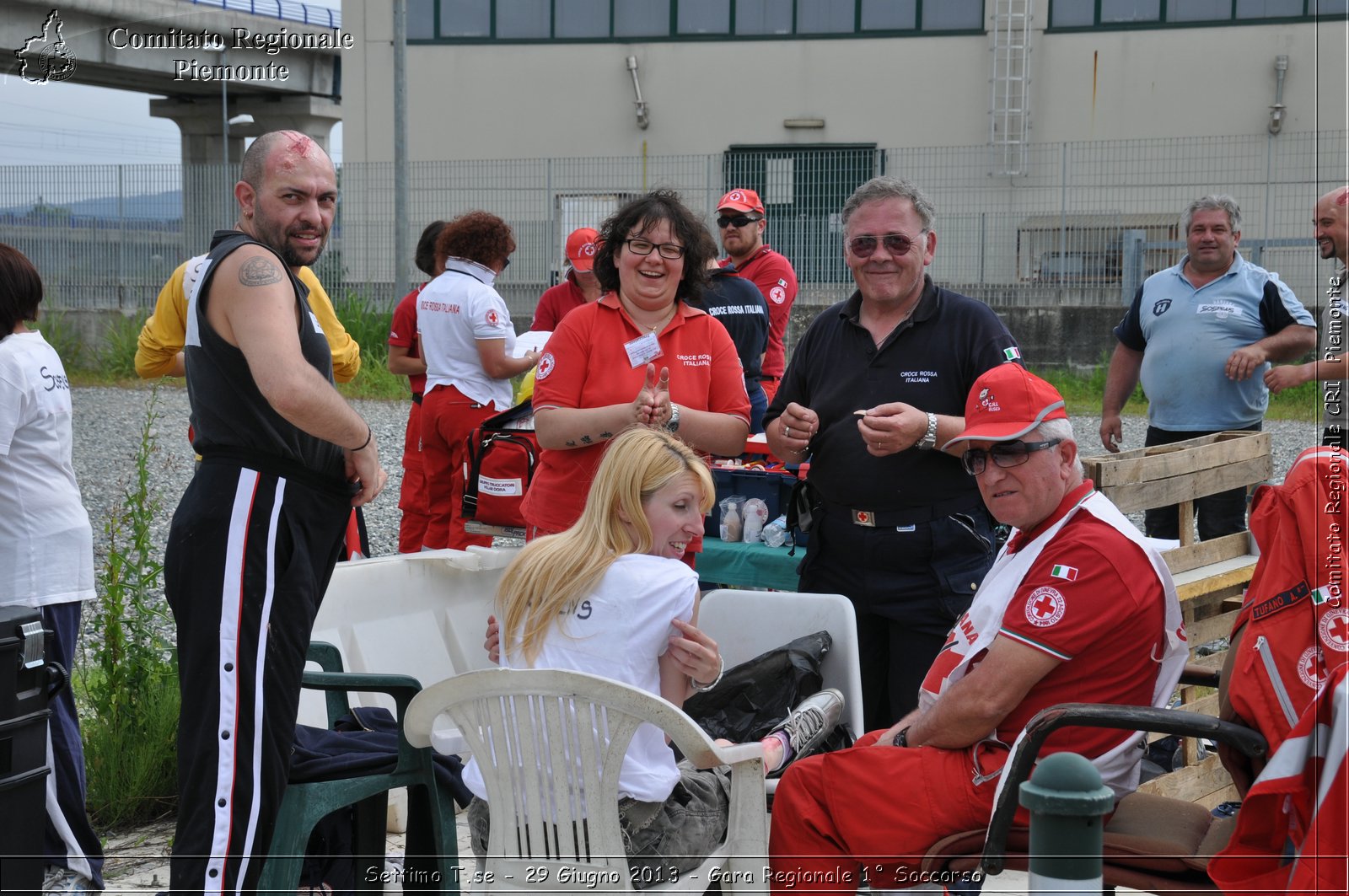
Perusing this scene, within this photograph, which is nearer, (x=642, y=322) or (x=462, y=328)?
(x=642, y=322)

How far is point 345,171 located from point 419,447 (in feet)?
40.8

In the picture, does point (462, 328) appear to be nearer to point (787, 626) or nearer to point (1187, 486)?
point (787, 626)

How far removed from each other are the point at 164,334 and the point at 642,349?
219cm

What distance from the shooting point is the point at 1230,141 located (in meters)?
18.0

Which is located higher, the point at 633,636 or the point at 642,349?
the point at 642,349

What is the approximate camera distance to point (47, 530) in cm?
355

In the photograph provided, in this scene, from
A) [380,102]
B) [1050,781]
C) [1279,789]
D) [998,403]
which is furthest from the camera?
[380,102]

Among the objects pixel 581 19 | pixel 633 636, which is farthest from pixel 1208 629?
pixel 581 19

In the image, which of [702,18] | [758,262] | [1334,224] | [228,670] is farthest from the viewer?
[702,18]

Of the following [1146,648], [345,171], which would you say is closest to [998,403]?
[1146,648]

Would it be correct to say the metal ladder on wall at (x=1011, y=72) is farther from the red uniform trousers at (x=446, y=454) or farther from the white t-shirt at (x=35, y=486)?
the white t-shirt at (x=35, y=486)

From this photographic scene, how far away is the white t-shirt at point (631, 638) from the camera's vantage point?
271 cm

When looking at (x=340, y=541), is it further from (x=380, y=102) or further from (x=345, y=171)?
(x=380, y=102)

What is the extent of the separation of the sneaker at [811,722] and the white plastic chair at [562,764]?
0.35 metres
